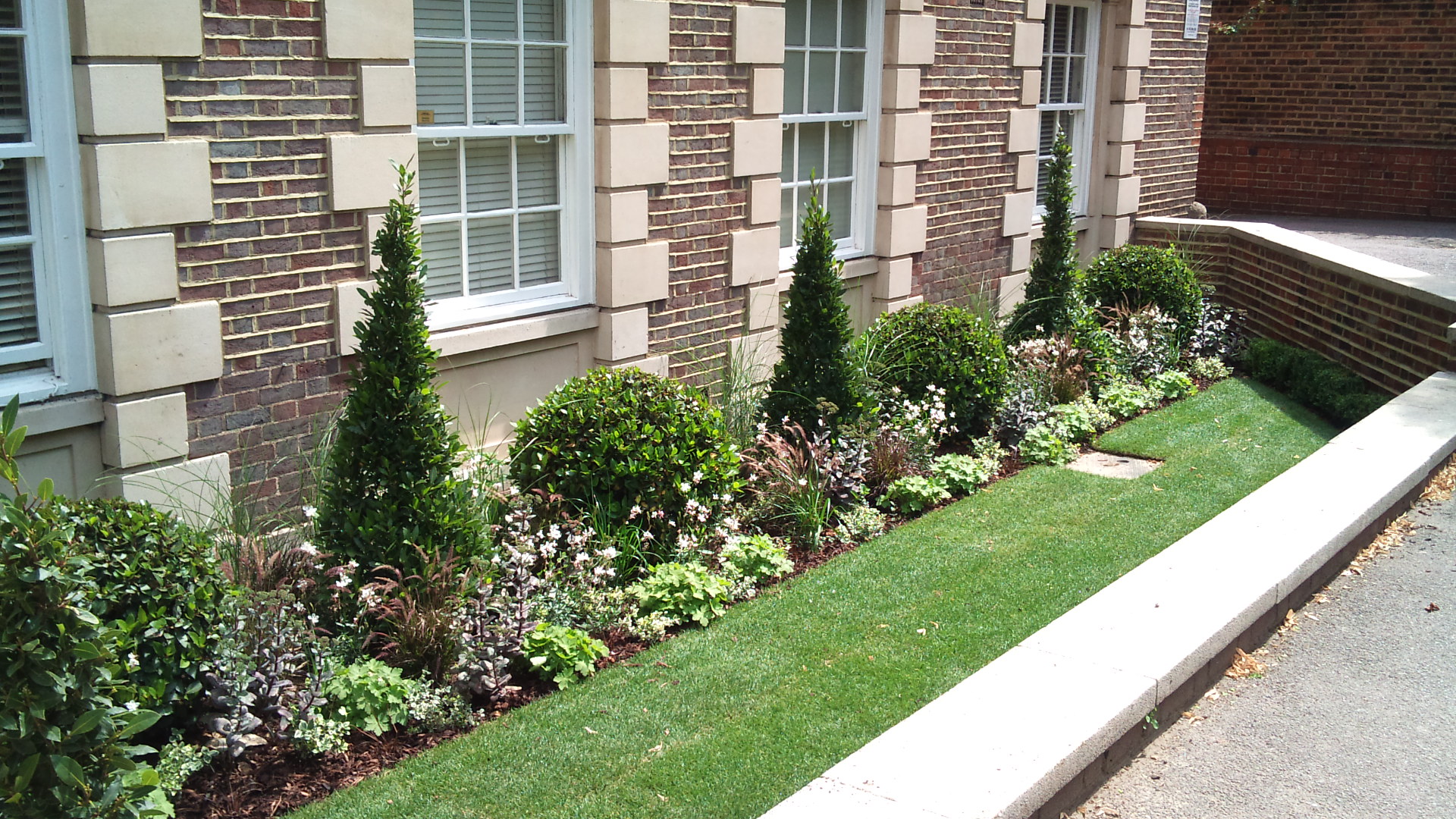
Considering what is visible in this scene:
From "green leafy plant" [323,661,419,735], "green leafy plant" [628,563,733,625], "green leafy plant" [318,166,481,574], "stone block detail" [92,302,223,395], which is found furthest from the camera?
"green leafy plant" [628,563,733,625]

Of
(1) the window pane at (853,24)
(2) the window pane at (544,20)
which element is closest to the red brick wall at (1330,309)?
(1) the window pane at (853,24)

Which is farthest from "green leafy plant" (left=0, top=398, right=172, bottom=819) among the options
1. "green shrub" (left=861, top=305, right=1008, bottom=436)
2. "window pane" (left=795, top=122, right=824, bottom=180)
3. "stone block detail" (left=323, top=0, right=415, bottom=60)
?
"window pane" (left=795, top=122, right=824, bottom=180)

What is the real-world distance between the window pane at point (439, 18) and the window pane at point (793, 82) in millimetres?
3101

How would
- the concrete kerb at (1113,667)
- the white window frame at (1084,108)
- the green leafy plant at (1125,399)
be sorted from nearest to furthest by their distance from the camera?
the concrete kerb at (1113,667)
the green leafy plant at (1125,399)
the white window frame at (1084,108)

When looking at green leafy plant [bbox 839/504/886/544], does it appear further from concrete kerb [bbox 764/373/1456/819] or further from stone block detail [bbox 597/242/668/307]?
stone block detail [bbox 597/242/668/307]

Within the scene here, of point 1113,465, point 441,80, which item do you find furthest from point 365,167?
point 1113,465

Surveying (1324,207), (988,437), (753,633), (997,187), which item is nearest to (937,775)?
(753,633)

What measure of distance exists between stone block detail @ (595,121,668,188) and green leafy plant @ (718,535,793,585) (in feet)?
8.03

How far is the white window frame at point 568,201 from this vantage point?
7.14 m

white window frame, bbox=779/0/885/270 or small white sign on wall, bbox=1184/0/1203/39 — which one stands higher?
small white sign on wall, bbox=1184/0/1203/39

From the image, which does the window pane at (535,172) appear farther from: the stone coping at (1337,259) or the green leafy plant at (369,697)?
the stone coping at (1337,259)

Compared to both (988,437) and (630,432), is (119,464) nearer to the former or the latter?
(630,432)

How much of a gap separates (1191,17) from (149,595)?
552 inches

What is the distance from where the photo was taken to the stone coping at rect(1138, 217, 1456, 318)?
32.4 ft
